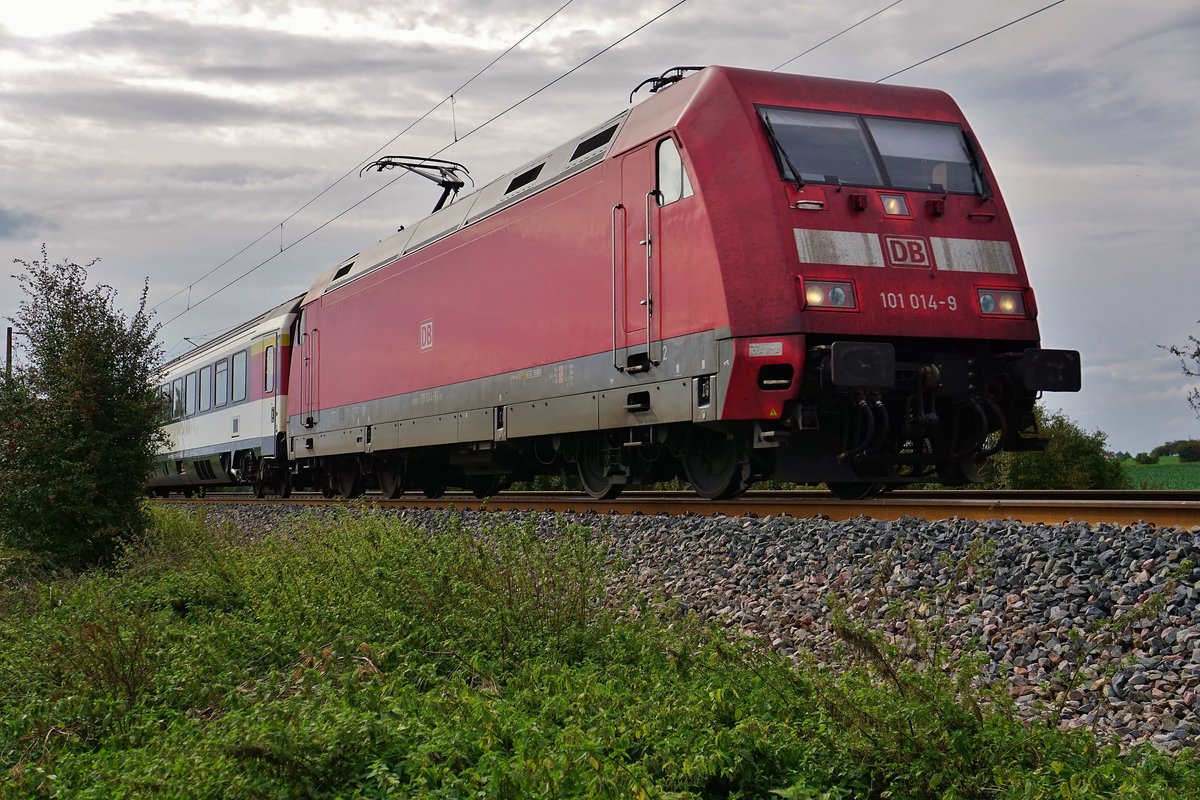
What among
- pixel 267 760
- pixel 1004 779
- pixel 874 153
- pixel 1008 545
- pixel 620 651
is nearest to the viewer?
pixel 1004 779

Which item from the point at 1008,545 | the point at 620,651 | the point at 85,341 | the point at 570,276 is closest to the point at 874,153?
the point at 570,276

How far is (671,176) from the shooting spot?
956 centimetres

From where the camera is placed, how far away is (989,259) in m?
9.53

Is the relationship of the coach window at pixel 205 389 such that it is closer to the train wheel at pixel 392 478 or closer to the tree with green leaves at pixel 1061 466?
the train wheel at pixel 392 478

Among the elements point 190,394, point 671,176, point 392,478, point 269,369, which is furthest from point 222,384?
point 671,176

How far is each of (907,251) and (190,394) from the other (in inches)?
841

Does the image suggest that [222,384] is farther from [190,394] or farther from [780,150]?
[780,150]

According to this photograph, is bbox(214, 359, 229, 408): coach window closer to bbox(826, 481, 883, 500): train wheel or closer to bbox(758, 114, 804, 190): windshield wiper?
bbox(826, 481, 883, 500): train wheel

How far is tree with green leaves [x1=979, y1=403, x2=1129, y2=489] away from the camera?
17812 millimetres

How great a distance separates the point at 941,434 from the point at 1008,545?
3.48 metres

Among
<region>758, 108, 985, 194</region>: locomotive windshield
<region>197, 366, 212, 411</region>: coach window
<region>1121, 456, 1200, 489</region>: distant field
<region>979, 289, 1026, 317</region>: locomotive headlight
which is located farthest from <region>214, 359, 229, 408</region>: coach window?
<region>979, 289, 1026, 317</region>: locomotive headlight

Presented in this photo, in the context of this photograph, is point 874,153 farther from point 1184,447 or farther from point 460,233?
point 1184,447

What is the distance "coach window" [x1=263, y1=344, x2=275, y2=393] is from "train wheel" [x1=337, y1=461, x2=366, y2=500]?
2989 millimetres

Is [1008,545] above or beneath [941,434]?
beneath
